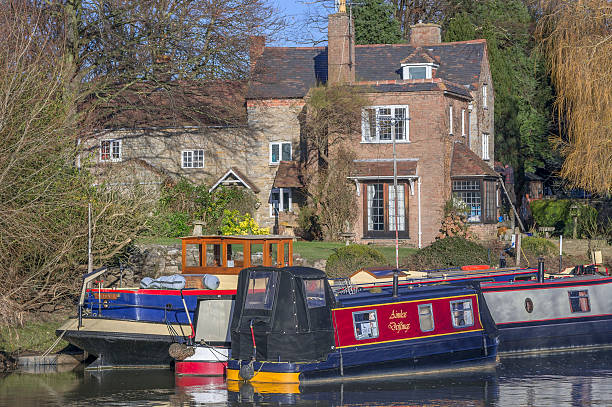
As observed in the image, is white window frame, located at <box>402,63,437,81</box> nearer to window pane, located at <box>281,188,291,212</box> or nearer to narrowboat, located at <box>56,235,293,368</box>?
window pane, located at <box>281,188,291,212</box>

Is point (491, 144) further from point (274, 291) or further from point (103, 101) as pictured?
point (274, 291)

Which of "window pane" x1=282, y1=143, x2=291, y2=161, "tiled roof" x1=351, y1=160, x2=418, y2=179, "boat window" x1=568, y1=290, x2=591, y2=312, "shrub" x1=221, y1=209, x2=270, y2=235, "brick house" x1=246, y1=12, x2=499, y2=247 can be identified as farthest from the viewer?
"window pane" x1=282, y1=143, x2=291, y2=161

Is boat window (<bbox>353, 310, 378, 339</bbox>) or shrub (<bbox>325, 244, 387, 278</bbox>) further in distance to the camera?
shrub (<bbox>325, 244, 387, 278</bbox>)

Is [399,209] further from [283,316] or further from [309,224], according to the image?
[283,316]

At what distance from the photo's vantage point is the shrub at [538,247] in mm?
36016

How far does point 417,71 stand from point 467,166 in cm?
502

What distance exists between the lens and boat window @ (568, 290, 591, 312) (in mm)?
25047

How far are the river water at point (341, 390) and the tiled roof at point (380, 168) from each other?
1909 cm

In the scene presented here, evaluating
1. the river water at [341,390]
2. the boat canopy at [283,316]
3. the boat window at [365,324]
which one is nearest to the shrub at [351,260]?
the river water at [341,390]

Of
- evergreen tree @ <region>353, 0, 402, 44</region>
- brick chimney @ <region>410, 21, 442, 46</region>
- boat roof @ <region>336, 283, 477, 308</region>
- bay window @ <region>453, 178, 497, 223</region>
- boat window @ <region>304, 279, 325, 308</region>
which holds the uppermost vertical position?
evergreen tree @ <region>353, 0, 402, 44</region>

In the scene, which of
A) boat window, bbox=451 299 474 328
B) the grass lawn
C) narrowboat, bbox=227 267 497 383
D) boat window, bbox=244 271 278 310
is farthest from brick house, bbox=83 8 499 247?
boat window, bbox=244 271 278 310

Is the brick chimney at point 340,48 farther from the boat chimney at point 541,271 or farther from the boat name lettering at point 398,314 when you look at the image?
the boat name lettering at point 398,314

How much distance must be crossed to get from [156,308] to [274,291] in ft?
14.2

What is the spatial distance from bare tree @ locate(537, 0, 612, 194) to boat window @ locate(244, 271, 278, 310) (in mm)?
19980
